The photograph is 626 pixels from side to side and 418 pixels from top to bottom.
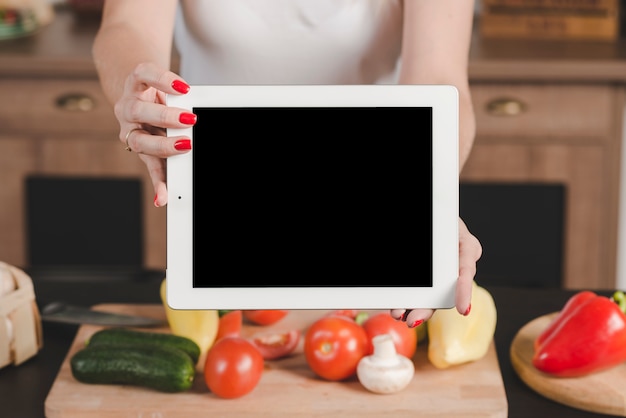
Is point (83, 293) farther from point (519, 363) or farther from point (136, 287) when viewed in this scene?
point (519, 363)

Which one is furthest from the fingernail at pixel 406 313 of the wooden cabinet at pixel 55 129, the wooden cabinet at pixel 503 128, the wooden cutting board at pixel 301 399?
the wooden cabinet at pixel 55 129

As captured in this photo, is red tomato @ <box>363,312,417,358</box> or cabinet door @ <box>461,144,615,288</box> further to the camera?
cabinet door @ <box>461,144,615,288</box>

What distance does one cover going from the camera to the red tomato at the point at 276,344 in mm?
1273

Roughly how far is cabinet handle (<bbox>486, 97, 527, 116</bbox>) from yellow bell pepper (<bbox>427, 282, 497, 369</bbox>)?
1296 millimetres

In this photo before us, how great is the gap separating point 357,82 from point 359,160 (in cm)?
63

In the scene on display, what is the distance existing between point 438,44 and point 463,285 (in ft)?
1.48

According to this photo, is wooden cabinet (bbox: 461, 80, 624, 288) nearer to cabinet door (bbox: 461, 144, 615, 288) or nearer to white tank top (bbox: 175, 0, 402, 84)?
cabinet door (bbox: 461, 144, 615, 288)

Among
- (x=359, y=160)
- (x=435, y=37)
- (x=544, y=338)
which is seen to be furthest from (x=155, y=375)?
(x=435, y=37)

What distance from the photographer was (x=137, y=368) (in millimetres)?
1178

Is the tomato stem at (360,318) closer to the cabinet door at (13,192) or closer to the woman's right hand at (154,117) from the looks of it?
the woman's right hand at (154,117)

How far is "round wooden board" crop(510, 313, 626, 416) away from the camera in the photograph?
3.83ft

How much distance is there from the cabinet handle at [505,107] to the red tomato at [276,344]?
1.35 m

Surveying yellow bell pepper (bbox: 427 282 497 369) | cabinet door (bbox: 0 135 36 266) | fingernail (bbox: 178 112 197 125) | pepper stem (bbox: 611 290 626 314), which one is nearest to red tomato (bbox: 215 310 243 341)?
yellow bell pepper (bbox: 427 282 497 369)

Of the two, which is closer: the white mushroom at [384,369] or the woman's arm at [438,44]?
the white mushroom at [384,369]
